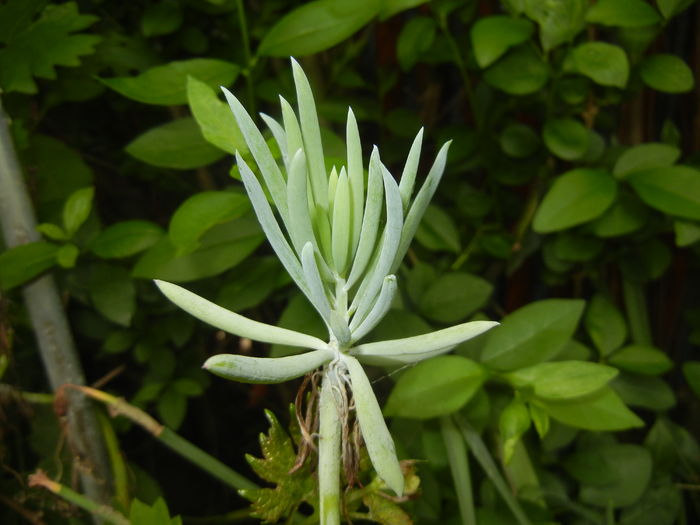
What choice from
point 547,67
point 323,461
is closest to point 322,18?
point 547,67

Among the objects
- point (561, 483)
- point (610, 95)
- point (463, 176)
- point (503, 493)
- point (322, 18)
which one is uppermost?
point (322, 18)

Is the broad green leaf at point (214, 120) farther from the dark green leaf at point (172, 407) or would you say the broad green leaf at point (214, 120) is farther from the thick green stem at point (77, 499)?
the dark green leaf at point (172, 407)

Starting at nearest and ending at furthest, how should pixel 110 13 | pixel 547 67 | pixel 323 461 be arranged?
pixel 323 461
pixel 547 67
pixel 110 13

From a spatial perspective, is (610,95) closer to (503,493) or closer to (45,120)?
(503,493)

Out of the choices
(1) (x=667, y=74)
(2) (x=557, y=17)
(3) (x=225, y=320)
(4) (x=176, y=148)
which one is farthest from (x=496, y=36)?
(3) (x=225, y=320)

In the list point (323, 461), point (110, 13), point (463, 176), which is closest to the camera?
point (323, 461)

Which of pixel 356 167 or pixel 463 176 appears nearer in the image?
pixel 356 167

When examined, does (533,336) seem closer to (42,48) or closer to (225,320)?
(225,320)
